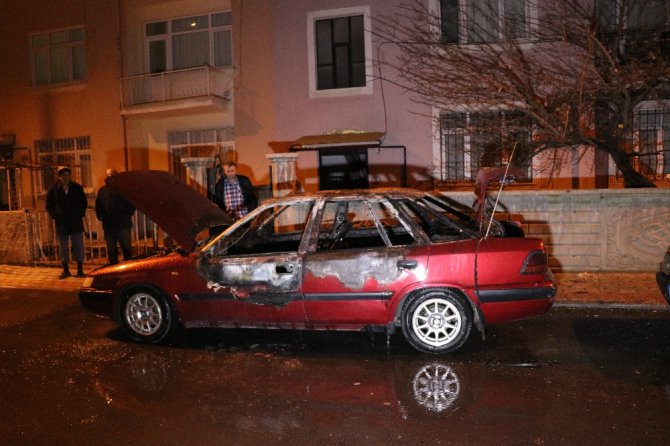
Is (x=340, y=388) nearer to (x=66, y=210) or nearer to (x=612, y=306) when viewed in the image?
(x=612, y=306)

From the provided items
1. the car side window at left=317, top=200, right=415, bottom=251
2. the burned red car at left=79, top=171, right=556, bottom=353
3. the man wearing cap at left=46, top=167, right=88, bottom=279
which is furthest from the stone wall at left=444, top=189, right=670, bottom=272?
the man wearing cap at left=46, top=167, right=88, bottom=279

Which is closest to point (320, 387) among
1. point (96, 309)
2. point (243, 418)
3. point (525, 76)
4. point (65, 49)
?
point (243, 418)

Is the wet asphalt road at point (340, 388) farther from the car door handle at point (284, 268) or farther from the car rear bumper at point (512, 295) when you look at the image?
the car door handle at point (284, 268)

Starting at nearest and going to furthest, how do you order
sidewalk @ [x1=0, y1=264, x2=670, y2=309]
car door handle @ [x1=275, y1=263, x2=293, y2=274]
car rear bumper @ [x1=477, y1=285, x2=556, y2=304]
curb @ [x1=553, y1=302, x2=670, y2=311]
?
car rear bumper @ [x1=477, y1=285, x2=556, y2=304] < car door handle @ [x1=275, y1=263, x2=293, y2=274] < curb @ [x1=553, y1=302, x2=670, y2=311] < sidewalk @ [x1=0, y1=264, x2=670, y2=309]

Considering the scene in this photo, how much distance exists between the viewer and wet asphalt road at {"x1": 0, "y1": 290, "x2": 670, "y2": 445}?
3754 millimetres

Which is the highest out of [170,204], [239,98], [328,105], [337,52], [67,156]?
[337,52]

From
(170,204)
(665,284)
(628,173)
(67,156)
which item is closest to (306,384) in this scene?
(170,204)

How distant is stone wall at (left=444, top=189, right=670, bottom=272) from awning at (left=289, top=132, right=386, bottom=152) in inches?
154

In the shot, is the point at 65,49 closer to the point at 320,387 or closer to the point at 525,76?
the point at 525,76

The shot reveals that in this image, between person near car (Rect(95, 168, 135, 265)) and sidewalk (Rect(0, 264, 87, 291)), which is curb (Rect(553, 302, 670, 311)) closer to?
person near car (Rect(95, 168, 135, 265))

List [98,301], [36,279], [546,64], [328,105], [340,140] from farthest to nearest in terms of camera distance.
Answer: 1. [328,105]
2. [340,140]
3. [546,64]
4. [36,279]
5. [98,301]

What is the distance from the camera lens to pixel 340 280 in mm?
5320

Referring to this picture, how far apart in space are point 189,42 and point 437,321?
502 inches

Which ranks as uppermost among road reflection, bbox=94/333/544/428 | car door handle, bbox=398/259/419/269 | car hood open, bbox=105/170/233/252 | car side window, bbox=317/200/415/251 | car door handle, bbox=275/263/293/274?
car hood open, bbox=105/170/233/252
